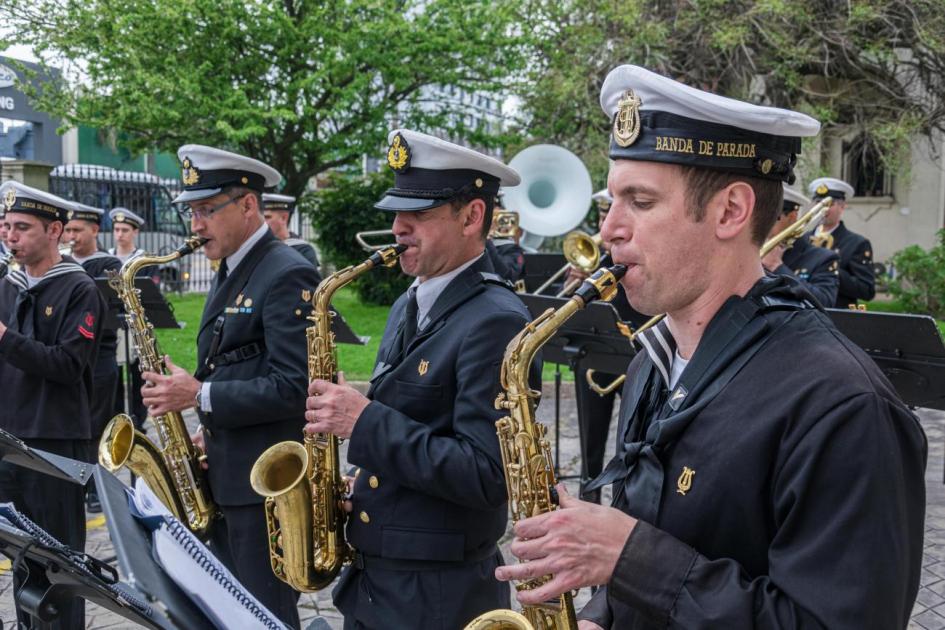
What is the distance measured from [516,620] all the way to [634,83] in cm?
124

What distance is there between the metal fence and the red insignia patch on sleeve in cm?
1264

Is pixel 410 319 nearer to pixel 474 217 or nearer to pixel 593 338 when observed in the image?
pixel 474 217

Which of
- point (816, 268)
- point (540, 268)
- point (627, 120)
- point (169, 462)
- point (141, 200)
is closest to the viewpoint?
point (627, 120)

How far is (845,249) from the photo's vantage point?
8.88 metres

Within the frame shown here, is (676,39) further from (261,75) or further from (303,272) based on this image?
(303,272)

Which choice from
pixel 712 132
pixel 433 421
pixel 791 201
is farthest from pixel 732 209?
pixel 791 201

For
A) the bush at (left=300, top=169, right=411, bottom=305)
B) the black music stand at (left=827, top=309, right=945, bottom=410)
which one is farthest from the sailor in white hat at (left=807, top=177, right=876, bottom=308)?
the bush at (left=300, top=169, right=411, bottom=305)

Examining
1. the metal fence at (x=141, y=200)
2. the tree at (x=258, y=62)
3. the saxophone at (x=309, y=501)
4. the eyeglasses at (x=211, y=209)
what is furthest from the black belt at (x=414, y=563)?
the metal fence at (x=141, y=200)

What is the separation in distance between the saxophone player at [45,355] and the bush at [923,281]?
50.5 feet

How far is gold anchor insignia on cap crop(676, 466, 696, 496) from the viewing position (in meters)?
1.58

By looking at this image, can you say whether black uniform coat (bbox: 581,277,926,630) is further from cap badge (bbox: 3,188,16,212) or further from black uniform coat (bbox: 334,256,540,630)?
cap badge (bbox: 3,188,16,212)

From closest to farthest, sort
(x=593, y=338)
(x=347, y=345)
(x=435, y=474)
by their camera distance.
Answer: (x=435, y=474)
(x=593, y=338)
(x=347, y=345)

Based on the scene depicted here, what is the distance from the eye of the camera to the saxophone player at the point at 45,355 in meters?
4.20

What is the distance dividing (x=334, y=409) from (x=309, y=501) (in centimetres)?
49
